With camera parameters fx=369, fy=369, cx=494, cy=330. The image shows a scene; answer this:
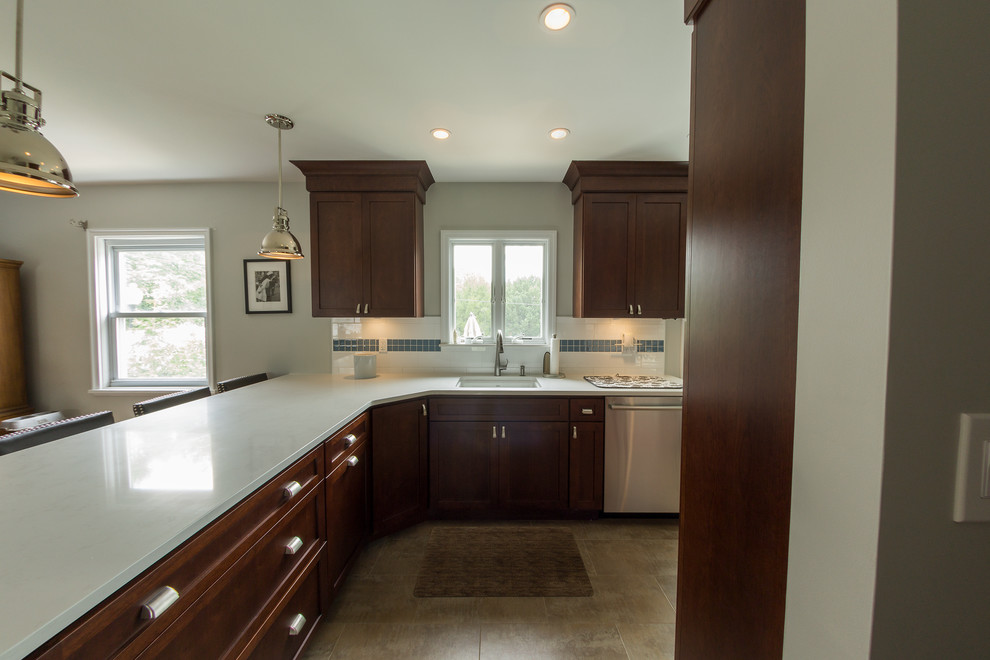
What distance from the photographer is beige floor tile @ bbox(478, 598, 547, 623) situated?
5.83 feet

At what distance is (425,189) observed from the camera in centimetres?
316

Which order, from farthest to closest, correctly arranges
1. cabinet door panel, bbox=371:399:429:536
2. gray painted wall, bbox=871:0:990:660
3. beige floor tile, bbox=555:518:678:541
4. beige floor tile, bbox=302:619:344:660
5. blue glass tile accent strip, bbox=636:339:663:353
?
blue glass tile accent strip, bbox=636:339:663:353, beige floor tile, bbox=555:518:678:541, cabinet door panel, bbox=371:399:429:536, beige floor tile, bbox=302:619:344:660, gray painted wall, bbox=871:0:990:660

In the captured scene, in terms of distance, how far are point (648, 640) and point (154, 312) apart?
4.47 m

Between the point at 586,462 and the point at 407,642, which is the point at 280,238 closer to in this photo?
the point at 407,642

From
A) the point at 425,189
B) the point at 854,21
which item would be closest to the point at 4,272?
the point at 425,189

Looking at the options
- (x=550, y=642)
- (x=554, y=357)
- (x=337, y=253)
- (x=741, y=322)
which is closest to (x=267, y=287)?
(x=337, y=253)

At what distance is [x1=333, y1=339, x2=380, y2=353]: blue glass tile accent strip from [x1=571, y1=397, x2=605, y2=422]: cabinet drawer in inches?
70.6

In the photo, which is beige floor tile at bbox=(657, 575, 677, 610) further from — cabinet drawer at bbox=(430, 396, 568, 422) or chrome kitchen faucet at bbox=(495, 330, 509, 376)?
chrome kitchen faucet at bbox=(495, 330, 509, 376)

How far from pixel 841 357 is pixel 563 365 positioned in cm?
275

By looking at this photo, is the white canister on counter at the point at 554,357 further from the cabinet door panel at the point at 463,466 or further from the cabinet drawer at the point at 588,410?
the cabinet door panel at the point at 463,466

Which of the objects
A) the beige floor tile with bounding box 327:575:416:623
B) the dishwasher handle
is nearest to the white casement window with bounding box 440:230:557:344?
the dishwasher handle

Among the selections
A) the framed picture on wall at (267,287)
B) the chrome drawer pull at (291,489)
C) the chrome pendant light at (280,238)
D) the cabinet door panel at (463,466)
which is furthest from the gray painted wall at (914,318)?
the framed picture on wall at (267,287)

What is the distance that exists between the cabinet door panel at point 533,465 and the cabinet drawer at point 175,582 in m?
1.52

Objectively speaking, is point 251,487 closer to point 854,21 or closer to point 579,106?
point 854,21
